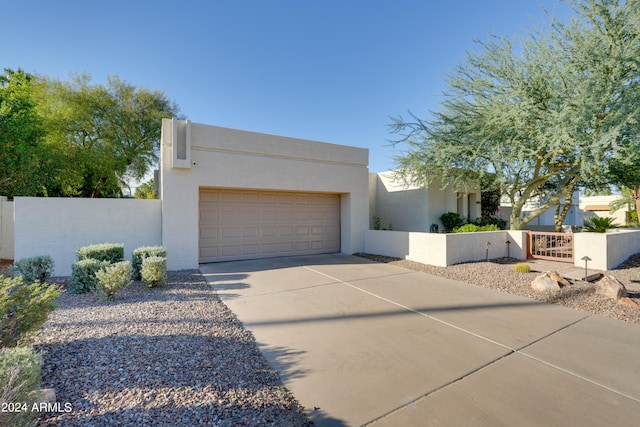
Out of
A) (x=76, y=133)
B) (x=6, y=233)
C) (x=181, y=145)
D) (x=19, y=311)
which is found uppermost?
(x=76, y=133)

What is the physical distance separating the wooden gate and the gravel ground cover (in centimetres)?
91

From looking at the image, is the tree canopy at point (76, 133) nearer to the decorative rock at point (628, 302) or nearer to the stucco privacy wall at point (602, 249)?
the decorative rock at point (628, 302)

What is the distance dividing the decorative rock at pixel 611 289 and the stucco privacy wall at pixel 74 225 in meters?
10.8

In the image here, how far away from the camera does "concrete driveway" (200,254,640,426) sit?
8.51 ft

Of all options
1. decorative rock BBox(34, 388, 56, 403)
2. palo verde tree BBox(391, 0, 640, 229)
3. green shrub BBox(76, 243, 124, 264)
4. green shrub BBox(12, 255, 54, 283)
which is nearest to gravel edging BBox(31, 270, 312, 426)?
decorative rock BBox(34, 388, 56, 403)

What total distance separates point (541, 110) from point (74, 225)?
14.2m

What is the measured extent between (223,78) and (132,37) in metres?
3.04

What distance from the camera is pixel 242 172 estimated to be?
9.47 m

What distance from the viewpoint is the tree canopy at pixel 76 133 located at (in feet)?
34.8

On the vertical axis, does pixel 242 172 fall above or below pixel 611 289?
above

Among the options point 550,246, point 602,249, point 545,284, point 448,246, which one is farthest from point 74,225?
point 602,249

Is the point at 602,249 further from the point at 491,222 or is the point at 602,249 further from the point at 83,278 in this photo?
the point at 83,278

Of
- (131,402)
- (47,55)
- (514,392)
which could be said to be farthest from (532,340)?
(47,55)

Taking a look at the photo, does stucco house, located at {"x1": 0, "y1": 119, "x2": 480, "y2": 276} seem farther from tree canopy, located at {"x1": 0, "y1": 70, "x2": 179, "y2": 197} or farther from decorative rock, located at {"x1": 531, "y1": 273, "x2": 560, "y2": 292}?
decorative rock, located at {"x1": 531, "y1": 273, "x2": 560, "y2": 292}
